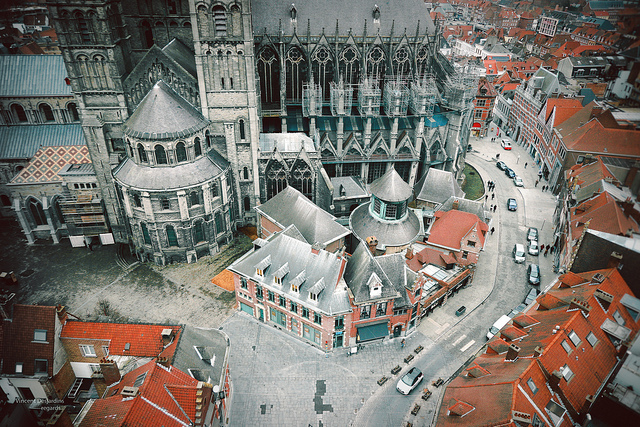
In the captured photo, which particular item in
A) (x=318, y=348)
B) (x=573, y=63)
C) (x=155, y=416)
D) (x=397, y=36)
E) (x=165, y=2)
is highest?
(x=165, y=2)

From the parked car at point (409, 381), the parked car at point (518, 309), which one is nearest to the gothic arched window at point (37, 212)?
the parked car at point (409, 381)

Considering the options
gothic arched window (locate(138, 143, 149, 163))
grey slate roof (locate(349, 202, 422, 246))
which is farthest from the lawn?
gothic arched window (locate(138, 143, 149, 163))

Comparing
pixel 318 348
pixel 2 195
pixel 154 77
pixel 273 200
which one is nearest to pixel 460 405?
pixel 318 348

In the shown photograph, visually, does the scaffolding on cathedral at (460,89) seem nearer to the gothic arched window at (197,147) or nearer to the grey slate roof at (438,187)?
the grey slate roof at (438,187)

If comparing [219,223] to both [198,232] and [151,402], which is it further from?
[151,402]

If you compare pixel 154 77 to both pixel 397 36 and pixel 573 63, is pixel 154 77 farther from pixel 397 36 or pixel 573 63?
pixel 573 63

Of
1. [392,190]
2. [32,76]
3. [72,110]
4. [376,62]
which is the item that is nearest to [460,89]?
[376,62]
